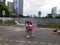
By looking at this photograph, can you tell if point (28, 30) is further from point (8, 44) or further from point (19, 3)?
point (19, 3)

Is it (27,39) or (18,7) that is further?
(18,7)

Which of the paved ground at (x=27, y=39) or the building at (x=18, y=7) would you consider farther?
the building at (x=18, y=7)

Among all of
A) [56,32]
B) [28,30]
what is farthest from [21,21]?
[28,30]

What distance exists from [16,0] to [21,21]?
103 metres

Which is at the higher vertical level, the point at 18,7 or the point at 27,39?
the point at 18,7

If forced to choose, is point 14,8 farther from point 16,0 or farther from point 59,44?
point 59,44

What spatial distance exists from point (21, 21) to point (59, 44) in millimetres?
43043

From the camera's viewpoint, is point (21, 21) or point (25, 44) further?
point (21, 21)

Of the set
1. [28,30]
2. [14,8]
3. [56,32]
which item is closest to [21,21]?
[56,32]

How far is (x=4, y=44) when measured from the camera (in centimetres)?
1370

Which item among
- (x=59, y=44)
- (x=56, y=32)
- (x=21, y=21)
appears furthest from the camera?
(x=21, y=21)

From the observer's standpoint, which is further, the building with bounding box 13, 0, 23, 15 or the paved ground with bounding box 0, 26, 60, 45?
the building with bounding box 13, 0, 23, 15

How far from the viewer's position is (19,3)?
16238cm

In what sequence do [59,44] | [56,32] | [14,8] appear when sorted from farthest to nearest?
[14,8]
[56,32]
[59,44]
